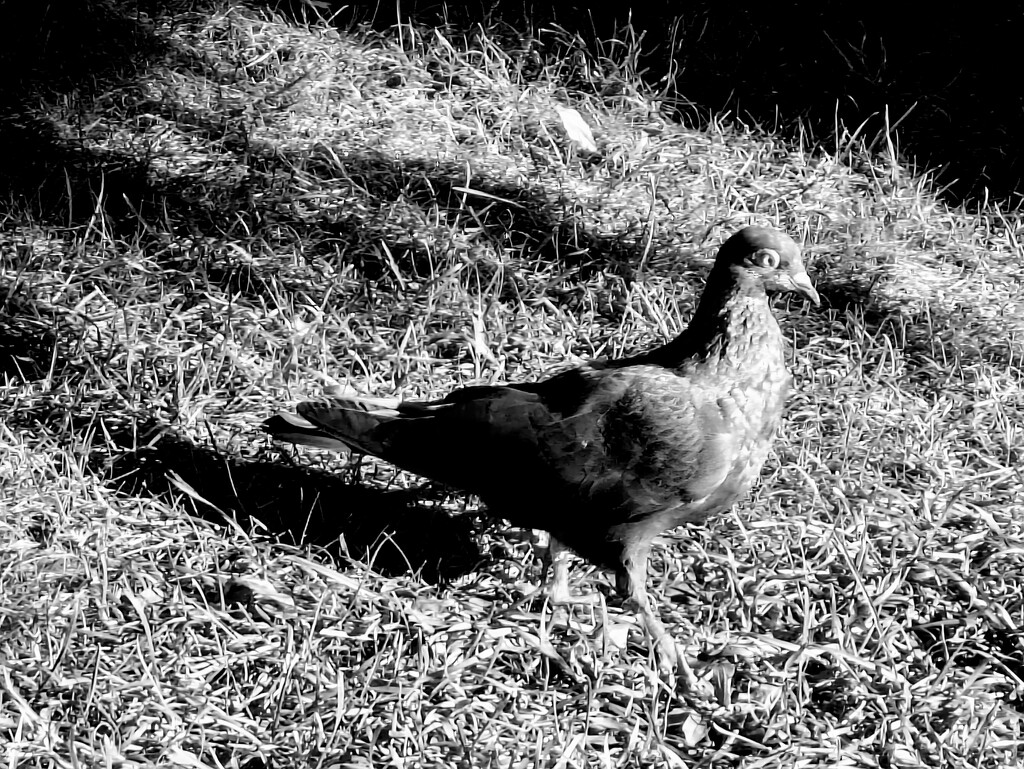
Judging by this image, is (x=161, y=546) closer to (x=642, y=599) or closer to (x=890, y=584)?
(x=642, y=599)

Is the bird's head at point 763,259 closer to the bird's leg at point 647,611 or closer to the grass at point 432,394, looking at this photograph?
the grass at point 432,394

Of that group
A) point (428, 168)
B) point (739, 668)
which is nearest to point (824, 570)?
point (739, 668)

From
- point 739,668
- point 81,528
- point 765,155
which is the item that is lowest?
point 81,528

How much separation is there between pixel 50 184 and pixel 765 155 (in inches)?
110

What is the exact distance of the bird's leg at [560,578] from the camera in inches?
131

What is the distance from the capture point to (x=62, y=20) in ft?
18.2

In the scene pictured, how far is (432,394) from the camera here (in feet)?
13.2

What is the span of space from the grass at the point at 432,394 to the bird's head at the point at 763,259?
2.00 ft

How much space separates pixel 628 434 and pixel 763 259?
1.96 ft

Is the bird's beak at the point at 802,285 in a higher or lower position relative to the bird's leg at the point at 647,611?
higher

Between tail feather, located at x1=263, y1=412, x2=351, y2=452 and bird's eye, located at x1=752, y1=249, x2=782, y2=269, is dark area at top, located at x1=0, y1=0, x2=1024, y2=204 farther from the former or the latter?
tail feather, located at x1=263, y1=412, x2=351, y2=452

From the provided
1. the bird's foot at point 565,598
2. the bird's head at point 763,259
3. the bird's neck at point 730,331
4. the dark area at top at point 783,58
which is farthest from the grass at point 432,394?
the bird's head at point 763,259

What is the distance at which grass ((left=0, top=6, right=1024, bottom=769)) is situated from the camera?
2.99 m

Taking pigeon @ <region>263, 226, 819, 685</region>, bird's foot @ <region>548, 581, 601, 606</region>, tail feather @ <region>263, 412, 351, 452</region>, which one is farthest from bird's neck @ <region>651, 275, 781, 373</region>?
tail feather @ <region>263, 412, 351, 452</region>
